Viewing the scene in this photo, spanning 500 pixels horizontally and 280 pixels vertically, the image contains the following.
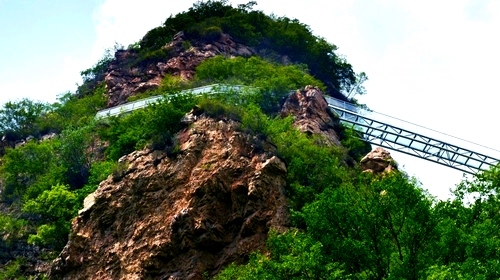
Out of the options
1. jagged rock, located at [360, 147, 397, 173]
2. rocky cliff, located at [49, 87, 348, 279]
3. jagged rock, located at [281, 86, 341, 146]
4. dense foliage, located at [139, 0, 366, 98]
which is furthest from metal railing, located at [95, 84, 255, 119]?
dense foliage, located at [139, 0, 366, 98]

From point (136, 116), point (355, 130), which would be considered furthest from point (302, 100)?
point (136, 116)

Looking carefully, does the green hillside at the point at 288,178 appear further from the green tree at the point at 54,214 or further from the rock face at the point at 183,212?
the rock face at the point at 183,212

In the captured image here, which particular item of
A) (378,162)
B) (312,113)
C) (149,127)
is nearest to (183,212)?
(149,127)

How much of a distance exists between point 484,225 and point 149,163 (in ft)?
64.7

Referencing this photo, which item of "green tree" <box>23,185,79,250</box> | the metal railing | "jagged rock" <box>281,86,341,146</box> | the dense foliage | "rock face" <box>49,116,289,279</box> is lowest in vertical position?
"green tree" <box>23,185,79,250</box>

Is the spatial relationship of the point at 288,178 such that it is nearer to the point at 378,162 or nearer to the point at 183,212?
the point at 183,212

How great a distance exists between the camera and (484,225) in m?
24.7

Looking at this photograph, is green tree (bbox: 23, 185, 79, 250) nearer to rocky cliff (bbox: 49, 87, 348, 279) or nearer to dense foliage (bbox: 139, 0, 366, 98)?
rocky cliff (bbox: 49, 87, 348, 279)

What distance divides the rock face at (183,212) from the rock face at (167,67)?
2857 cm

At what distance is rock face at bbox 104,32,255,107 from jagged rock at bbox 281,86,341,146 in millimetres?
17332

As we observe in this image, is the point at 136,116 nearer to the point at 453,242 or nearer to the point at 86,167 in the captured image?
the point at 86,167

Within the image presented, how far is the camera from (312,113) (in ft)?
163

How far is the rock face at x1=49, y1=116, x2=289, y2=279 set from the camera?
3288 cm

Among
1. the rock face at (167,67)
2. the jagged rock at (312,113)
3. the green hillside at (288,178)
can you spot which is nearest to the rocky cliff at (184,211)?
the green hillside at (288,178)
